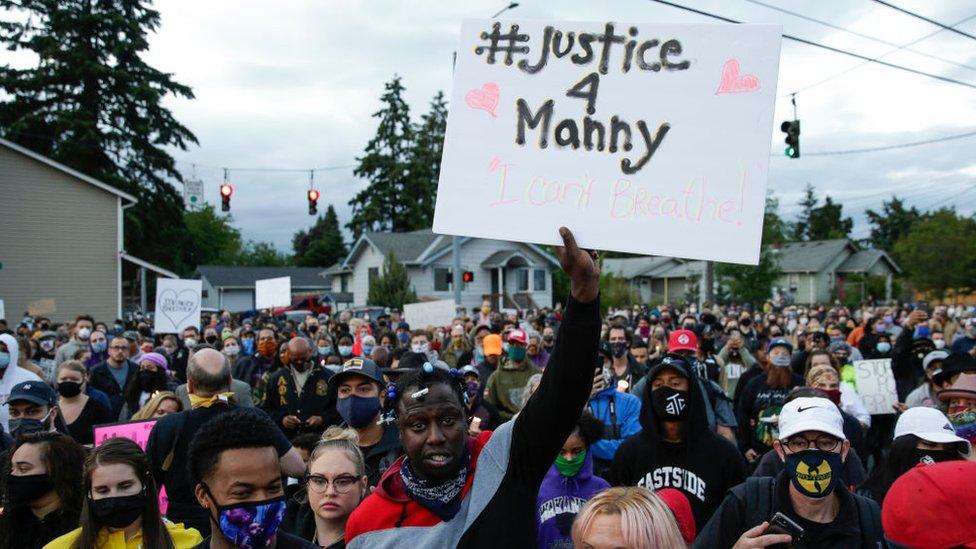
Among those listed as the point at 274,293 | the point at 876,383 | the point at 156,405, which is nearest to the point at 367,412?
the point at 156,405

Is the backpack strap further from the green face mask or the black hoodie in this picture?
the green face mask

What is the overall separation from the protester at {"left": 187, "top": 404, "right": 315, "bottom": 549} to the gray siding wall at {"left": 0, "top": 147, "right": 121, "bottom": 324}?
29.6 m

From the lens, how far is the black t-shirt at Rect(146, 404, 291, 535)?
4582mm

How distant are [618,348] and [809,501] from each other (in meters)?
6.14

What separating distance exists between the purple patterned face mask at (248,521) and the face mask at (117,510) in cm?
105

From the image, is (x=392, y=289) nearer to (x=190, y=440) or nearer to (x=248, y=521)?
(x=190, y=440)

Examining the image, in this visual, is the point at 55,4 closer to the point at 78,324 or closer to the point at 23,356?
the point at 78,324

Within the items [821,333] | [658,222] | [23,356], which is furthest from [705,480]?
[23,356]

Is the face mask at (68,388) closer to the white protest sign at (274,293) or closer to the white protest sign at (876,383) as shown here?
the white protest sign at (876,383)

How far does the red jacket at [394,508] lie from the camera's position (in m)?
2.42

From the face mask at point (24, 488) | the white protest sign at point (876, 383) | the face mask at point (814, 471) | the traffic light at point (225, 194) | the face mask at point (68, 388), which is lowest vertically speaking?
the white protest sign at point (876, 383)

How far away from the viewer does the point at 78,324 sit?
14375mm

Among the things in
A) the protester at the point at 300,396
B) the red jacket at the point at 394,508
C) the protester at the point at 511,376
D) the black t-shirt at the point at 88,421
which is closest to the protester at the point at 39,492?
the red jacket at the point at 394,508

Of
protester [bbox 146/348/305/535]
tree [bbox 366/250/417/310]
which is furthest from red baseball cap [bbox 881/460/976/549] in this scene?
tree [bbox 366/250/417/310]
